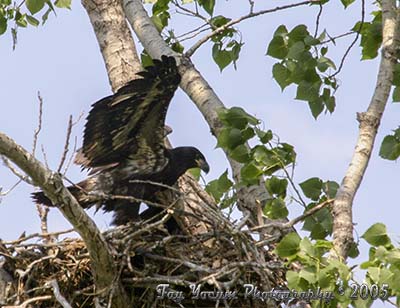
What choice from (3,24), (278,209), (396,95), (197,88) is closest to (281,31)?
(197,88)

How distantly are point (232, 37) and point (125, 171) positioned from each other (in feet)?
4.97

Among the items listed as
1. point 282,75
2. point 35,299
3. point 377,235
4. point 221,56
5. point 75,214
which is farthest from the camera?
point 221,56

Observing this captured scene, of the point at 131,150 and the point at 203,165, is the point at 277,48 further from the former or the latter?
the point at 203,165

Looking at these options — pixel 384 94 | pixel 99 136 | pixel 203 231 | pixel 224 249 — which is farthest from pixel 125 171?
pixel 384 94

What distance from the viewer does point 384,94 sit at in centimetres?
689

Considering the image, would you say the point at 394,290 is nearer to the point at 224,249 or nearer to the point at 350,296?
the point at 350,296

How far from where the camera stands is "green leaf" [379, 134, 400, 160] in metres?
7.42

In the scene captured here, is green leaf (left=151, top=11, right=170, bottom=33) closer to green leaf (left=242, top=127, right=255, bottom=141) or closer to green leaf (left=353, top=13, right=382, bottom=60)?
green leaf (left=353, top=13, right=382, bottom=60)

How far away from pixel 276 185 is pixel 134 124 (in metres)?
1.94

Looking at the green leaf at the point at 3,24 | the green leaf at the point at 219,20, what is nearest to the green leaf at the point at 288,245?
the green leaf at the point at 219,20

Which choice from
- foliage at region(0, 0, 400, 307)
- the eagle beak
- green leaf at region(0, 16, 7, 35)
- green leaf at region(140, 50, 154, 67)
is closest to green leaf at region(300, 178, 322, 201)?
foliage at region(0, 0, 400, 307)

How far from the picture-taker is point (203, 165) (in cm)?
960

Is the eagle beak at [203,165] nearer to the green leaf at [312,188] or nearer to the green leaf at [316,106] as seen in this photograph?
the green leaf at [316,106]

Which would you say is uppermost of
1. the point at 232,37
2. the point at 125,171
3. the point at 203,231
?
the point at 232,37
